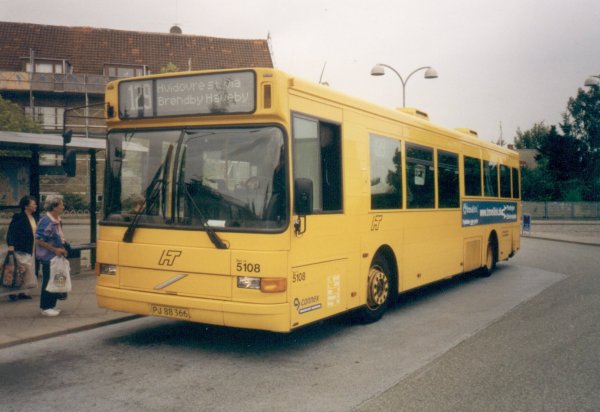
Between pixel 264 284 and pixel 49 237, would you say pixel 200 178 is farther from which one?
pixel 49 237

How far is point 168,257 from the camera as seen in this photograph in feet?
22.7

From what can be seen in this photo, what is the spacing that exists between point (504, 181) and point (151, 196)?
35.8 ft

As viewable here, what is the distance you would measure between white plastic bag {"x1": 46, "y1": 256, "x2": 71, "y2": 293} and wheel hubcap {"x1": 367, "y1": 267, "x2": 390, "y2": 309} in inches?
162

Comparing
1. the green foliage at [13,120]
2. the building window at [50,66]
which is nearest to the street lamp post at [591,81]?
the green foliage at [13,120]

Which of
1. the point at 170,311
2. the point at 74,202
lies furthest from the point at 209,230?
the point at 74,202

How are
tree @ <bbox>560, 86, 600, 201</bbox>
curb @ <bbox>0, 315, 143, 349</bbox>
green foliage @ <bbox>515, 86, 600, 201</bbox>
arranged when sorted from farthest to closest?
tree @ <bbox>560, 86, 600, 201</bbox>, green foliage @ <bbox>515, 86, 600, 201</bbox>, curb @ <bbox>0, 315, 143, 349</bbox>

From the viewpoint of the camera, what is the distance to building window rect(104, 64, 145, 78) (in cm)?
4891

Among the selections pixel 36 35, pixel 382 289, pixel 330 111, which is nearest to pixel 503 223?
pixel 382 289

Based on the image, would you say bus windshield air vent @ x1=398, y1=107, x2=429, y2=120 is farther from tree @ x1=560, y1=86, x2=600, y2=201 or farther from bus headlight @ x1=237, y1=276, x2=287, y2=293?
tree @ x1=560, y1=86, x2=600, y2=201

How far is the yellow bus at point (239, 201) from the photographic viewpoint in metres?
6.57

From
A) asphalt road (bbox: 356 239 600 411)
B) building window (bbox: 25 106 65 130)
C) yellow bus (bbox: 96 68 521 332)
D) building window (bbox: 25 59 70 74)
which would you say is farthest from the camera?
building window (bbox: 25 59 70 74)

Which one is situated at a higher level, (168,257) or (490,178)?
(490,178)

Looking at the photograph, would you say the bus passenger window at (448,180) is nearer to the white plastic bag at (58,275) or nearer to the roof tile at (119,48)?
the white plastic bag at (58,275)

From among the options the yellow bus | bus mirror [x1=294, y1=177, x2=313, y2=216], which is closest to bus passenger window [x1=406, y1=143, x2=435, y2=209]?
the yellow bus
